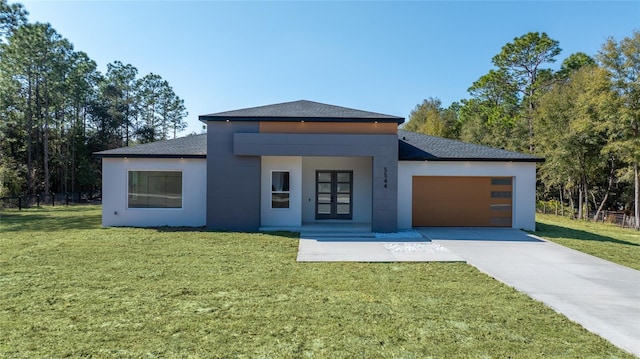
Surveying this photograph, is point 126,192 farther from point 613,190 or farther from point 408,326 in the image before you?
point 613,190

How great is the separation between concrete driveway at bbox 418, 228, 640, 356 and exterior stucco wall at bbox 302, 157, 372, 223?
143 inches

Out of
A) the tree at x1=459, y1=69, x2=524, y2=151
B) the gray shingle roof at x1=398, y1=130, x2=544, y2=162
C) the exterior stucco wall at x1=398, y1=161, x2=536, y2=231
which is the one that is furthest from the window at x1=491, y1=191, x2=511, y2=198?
the tree at x1=459, y1=69, x2=524, y2=151

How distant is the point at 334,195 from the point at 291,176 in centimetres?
Result: 240

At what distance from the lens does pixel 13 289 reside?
17.1 ft

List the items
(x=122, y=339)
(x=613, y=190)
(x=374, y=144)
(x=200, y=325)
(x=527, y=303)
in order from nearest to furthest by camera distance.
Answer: (x=122, y=339) < (x=200, y=325) < (x=527, y=303) < (x=374, y=144) < (x=613, y=190)

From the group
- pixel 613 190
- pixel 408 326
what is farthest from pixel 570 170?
pixel 408 326

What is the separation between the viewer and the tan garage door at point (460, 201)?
12547 mm

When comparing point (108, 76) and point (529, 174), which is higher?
point (108, 76)

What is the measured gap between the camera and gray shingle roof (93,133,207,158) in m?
12.0

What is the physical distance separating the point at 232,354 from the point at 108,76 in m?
42.7

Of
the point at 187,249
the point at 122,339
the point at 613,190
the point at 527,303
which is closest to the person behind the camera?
the point at 122,339

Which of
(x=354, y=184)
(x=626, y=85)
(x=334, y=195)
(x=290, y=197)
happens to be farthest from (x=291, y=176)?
(x=626, y=85)

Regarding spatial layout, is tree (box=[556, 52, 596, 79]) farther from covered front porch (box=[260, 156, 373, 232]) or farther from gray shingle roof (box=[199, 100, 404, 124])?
gray shingle roof (box=[199, 100, 404, 124])

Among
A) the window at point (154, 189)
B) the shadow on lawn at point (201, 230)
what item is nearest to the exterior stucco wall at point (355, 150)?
the window at point (154, 189)
